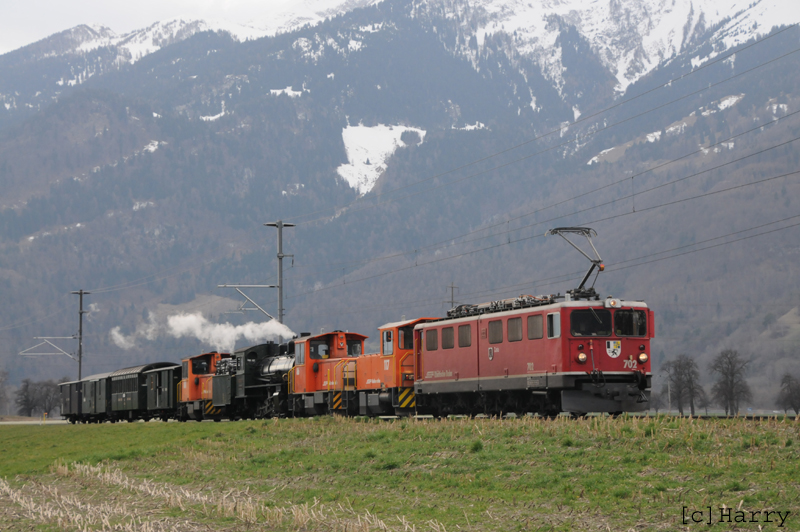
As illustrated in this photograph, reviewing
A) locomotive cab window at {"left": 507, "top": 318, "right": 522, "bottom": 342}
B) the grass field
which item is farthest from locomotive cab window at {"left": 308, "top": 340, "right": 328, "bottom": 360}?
locomotive cab window at {"left": 507, "top": 318, "right": 522, "bottom": 342}

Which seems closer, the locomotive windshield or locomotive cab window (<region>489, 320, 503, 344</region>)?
the locomotive windshield

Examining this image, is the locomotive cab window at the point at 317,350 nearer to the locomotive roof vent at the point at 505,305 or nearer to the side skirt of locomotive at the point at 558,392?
the locomotive roof vent at the point at 505,305

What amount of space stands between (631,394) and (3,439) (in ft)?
155

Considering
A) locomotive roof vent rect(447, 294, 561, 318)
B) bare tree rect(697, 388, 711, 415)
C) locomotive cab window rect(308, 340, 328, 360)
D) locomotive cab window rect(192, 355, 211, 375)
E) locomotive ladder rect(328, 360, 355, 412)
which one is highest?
locomotive roof vent rect(447, 294, 561, 318)

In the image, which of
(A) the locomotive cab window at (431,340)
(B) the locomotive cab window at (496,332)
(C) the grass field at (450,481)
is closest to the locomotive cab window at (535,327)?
(B) the locomotive cab window at (496,332)

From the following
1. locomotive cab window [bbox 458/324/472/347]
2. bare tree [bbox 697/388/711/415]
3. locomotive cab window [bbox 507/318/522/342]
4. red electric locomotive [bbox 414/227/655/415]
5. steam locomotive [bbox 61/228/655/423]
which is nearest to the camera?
red electric locomotive [bbox 414/227/655/415]

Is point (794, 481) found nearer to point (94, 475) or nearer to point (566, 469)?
point (566, 469)

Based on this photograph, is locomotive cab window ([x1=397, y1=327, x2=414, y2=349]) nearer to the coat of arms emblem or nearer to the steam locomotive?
the steam locomotive

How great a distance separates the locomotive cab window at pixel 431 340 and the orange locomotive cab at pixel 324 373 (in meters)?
7.16

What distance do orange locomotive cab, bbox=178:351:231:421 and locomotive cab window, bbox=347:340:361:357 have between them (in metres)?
15.0

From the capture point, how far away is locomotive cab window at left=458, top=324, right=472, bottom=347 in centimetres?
4094

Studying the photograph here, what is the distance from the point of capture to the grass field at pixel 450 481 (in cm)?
1919

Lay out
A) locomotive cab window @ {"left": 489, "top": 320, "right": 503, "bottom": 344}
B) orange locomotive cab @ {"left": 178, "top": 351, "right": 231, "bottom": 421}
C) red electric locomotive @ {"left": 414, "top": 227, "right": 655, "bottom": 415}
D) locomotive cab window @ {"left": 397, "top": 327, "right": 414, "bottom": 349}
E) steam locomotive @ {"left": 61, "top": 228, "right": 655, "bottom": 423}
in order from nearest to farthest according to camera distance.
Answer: red electric locomotive @ {"left": 414, "top": 227, "right": 655, "bottom": 415} < steam locomotive @ {"left": 61, "top": 228, "right": 655, "bottom": 423} < locomotive cab window @ {"left": 489, "top": 320, "right": 503, "bottom": 344} < locomotive cab window @ {"left": 397, "top": 327, "right": 414, "bottom": 349} < orange locomotive cab @ {"left": 178, "top": 351, "right": 231, "bottom": 421}

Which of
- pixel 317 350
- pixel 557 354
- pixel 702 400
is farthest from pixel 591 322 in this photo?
pixel 702 400
